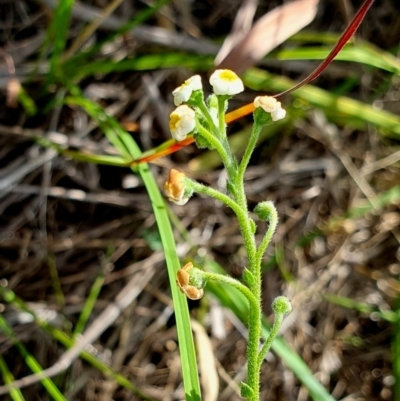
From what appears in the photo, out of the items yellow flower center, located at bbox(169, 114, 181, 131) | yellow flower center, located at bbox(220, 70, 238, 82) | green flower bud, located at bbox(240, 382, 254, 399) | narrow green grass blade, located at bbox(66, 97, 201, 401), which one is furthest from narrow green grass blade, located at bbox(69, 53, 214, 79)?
green flower bud, located at bbox(240, 382, 254, 399)

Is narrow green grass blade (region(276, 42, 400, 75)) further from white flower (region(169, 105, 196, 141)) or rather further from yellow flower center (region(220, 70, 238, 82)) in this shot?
white flower (region(169, 105, 196, 141))

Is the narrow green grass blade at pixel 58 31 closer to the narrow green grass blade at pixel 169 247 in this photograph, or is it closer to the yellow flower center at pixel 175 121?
the narrow green grass blade at pixel 169 247

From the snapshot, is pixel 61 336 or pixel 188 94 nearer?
pixel 188 94

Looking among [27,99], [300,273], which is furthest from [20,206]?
[300,273]

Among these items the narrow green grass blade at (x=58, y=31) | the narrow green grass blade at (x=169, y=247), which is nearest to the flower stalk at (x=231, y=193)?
the narrow green grass blade at (x=169, y=247)

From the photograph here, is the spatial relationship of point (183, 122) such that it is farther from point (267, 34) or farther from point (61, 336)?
point (61, 336)

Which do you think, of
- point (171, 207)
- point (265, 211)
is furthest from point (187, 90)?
point (171, 207)

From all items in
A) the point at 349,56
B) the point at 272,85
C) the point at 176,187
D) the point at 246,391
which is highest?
the point at 176,187

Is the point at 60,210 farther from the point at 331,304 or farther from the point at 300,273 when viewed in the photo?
the point at 331,304
